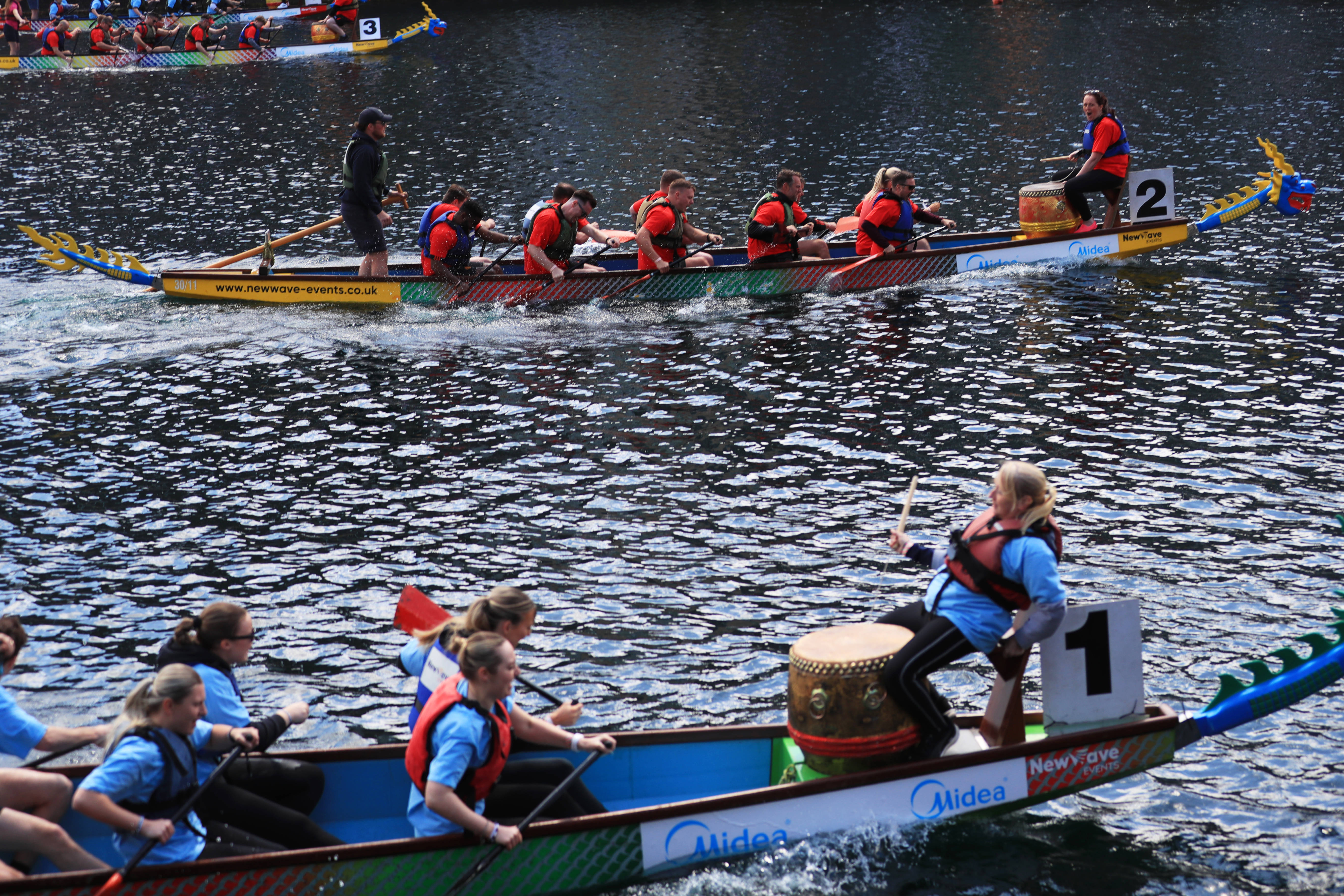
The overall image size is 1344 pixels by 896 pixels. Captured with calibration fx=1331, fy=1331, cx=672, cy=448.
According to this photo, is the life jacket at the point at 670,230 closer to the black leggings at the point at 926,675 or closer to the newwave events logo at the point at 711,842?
the black leggings at the point at 926,675

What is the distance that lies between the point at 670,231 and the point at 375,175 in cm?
440

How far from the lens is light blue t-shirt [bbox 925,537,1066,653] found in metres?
7.45

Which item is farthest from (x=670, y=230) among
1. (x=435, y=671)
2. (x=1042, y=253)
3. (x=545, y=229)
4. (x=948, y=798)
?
(x=948, y=798)

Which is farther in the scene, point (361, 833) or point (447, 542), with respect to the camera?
point (447, 542)

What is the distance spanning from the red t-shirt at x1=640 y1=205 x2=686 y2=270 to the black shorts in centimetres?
389

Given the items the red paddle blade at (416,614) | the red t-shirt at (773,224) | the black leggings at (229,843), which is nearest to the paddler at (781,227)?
the red t-shirt at (773,224)

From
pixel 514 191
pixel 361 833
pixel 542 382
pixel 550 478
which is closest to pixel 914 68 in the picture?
pixel 514 191

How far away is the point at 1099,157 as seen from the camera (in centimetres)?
2009

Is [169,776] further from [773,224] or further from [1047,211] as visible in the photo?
[1047,211]

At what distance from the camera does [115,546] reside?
488 inches

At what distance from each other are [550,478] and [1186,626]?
6.37 meters

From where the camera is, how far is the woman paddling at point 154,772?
268 inches

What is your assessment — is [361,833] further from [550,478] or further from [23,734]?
[550,478]

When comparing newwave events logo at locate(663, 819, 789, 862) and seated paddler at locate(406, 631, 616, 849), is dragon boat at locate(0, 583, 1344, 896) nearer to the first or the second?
newwave events logo at locate(663, 819, 789, 862)
